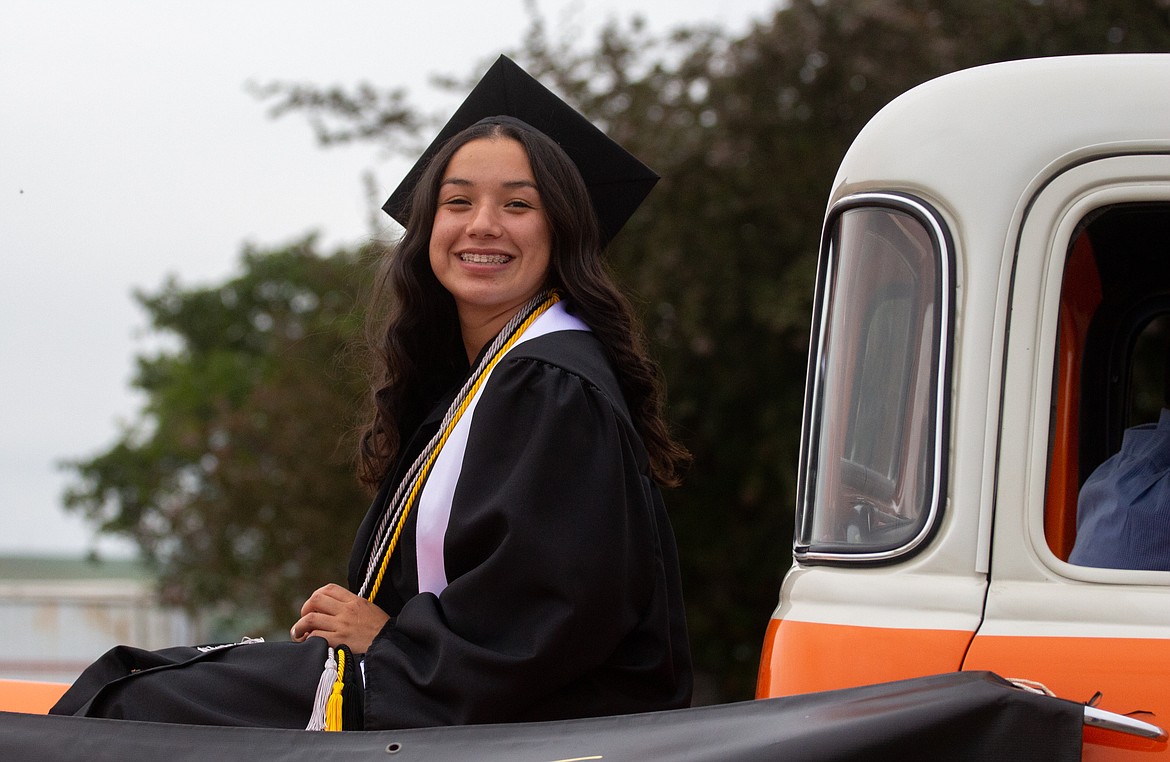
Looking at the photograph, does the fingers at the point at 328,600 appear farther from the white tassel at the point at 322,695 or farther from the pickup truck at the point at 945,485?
the pickup truck at the point at 945,485

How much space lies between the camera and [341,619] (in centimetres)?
230

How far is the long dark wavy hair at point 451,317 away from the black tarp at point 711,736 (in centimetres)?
87

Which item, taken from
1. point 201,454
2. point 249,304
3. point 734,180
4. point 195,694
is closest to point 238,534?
point 201,454

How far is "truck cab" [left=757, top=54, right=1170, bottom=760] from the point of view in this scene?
6.55ft

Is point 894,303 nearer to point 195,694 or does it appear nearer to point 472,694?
point 472,694

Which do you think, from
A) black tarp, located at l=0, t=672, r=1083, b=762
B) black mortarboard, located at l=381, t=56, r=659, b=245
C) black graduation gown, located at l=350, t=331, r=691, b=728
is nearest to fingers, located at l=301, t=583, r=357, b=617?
black graduation gown, located at l=350, t=331, r=691, b=728

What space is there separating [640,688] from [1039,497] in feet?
2.56

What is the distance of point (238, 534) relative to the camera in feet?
35.2

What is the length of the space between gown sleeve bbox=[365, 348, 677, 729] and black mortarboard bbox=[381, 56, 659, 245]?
73 centimetres

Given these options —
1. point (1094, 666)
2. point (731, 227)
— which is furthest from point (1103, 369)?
point (731, 227)

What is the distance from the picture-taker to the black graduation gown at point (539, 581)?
2.10m

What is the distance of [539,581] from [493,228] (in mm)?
816

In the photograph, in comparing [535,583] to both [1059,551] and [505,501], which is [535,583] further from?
[1059,551]

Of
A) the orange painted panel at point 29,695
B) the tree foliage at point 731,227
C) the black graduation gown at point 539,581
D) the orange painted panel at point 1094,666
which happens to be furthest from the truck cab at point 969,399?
the tree foliage at point 731,227
